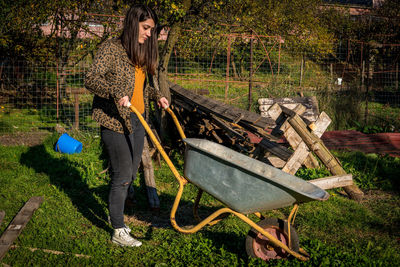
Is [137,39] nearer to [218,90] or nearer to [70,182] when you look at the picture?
[70,182]

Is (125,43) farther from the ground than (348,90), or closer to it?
farther from the ground

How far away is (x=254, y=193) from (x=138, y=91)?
1.33 meters

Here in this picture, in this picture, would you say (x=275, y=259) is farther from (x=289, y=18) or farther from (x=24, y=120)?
(x=289, y=18)

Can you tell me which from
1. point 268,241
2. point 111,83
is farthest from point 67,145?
point 268,241

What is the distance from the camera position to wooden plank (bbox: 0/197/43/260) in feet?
11.1

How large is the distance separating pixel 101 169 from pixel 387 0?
15550mm

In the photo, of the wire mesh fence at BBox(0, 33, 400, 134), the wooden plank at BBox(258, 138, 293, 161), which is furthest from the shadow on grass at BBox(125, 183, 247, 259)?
the wire mesh fence at BBox(0, 33, 400, 134)

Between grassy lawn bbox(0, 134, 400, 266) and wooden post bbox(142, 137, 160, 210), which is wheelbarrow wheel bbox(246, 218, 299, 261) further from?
wooden post bbox(142, 137, 160, 210)

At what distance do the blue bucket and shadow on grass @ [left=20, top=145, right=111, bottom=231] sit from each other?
21 centimetres

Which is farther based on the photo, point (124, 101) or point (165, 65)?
point (165, 65)

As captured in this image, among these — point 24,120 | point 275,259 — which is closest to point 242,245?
point 275,259

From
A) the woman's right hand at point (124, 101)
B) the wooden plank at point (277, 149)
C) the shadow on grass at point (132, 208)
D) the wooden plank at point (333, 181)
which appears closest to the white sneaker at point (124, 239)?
the shadow on grass at point (132, 208)

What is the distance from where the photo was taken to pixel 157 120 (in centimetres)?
670

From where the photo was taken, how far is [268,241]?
3250mm
